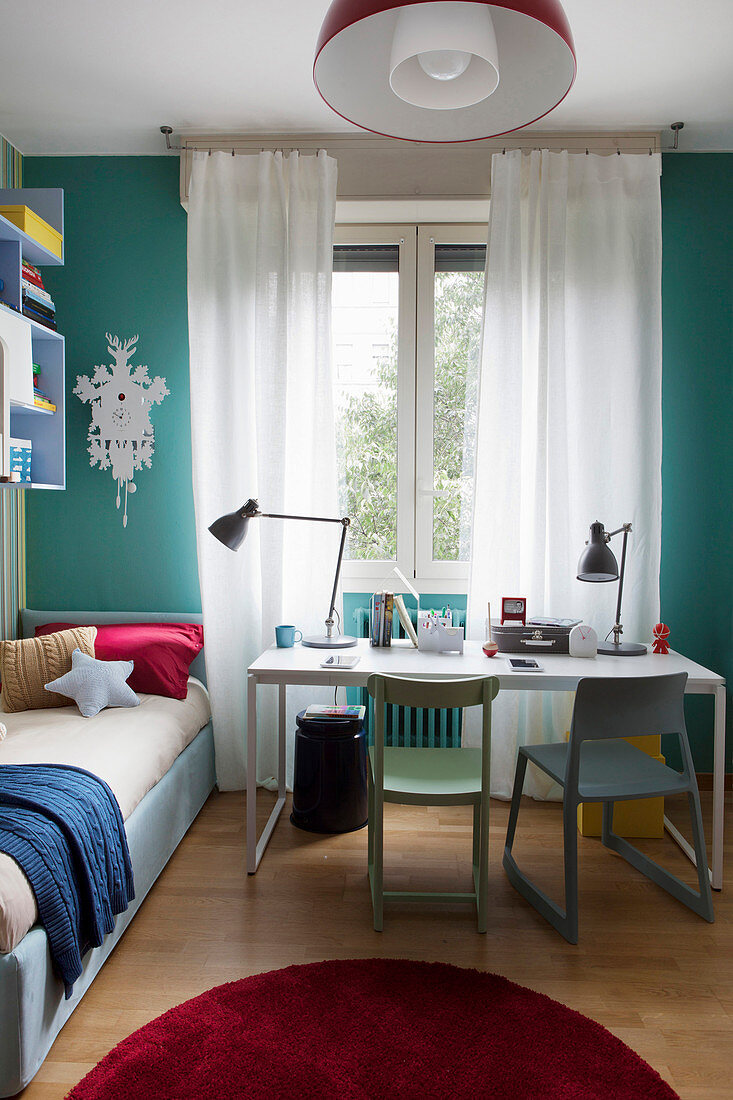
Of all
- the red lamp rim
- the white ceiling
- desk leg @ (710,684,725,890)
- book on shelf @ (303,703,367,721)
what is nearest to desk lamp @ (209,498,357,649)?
book on shelf @ (303,703,367,721)

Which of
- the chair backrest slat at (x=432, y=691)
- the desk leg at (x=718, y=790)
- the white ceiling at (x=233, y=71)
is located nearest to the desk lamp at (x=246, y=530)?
the chair backrest slat at (x=432, y=691)

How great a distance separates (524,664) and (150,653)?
1.50 metres

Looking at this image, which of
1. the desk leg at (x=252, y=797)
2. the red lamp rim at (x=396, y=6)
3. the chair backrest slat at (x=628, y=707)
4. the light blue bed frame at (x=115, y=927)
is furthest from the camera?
the desk leg at (x=252, y=797)

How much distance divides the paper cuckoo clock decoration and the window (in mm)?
863

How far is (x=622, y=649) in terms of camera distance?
113 inches

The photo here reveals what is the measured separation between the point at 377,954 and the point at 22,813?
1.04 meters

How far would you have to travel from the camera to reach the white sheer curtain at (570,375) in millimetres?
3121

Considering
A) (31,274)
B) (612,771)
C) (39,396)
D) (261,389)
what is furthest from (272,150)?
(612,771)

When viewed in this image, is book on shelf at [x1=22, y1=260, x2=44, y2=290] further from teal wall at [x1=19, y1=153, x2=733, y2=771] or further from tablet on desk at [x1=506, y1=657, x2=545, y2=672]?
tablet on desk at [x1=506, y1=657, x2=545, y2=672]

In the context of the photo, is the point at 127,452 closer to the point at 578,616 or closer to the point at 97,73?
the point at 97,73

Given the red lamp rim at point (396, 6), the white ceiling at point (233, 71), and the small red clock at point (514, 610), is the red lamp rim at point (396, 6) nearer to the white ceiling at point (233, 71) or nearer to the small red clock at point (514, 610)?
the white ceiling at point (233, 71)

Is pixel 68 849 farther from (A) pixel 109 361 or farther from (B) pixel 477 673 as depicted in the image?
(A) pixel 109 361

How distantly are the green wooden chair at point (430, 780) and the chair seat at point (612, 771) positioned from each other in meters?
0.27

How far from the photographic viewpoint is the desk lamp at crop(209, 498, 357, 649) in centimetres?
281
